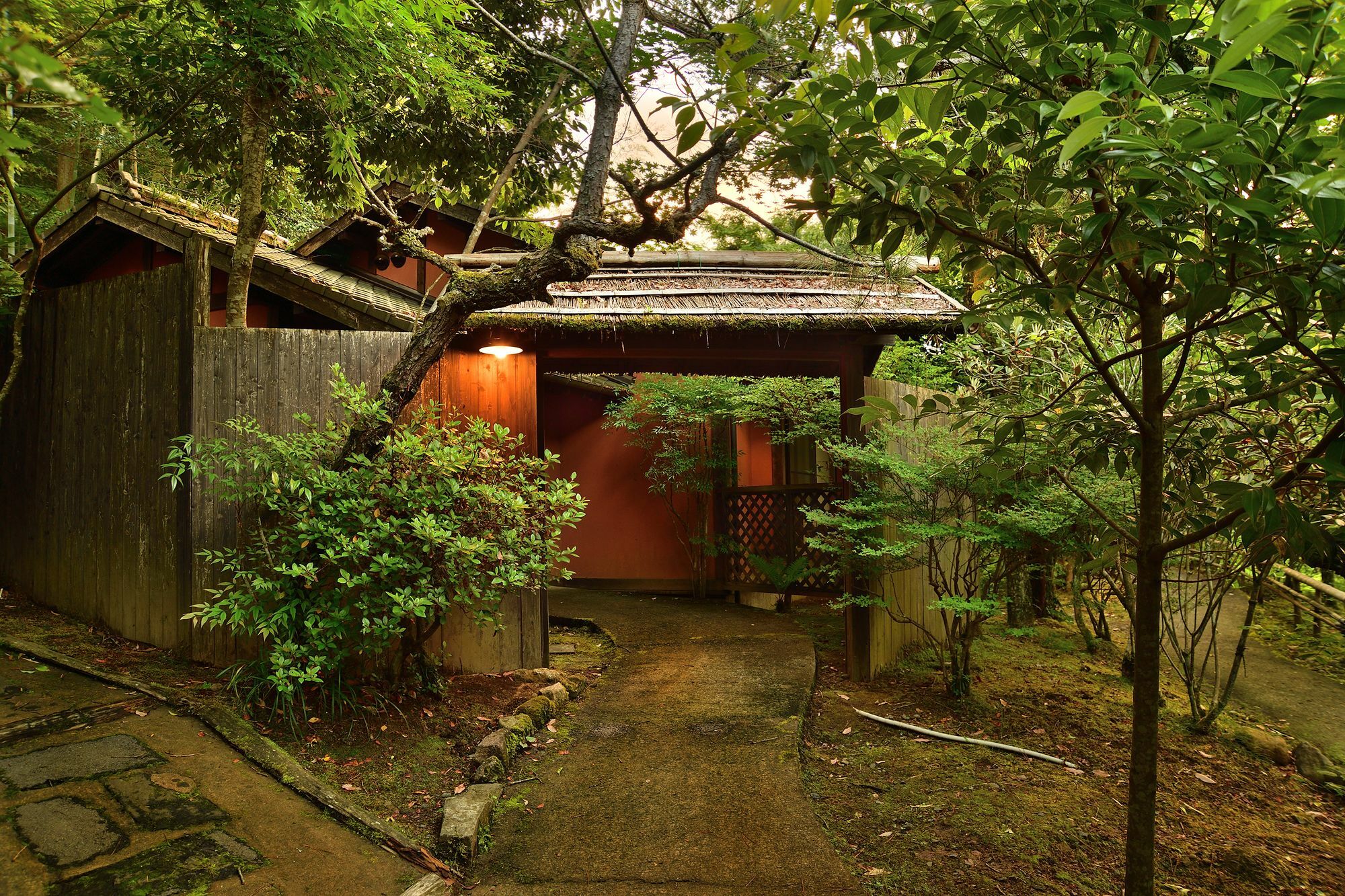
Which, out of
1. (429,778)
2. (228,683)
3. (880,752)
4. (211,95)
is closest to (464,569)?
(429,778)

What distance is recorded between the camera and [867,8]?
161 cm

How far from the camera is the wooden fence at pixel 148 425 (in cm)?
450

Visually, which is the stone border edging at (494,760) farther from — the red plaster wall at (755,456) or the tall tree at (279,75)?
the red plaster wall at (755,456)

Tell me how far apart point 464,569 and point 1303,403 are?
12.9ft

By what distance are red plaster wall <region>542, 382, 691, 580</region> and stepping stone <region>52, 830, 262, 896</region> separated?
755cm

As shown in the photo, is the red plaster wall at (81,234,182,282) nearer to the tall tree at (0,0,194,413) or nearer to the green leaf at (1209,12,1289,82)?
the tall tree at (0,0,194,413)

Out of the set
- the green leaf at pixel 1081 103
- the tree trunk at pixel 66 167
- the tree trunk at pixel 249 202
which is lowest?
the green leaf at pixel 1081 103

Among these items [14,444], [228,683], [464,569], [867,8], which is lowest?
[228,683]

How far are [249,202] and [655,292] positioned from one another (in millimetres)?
3195

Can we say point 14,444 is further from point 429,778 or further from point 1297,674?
point 1297,674

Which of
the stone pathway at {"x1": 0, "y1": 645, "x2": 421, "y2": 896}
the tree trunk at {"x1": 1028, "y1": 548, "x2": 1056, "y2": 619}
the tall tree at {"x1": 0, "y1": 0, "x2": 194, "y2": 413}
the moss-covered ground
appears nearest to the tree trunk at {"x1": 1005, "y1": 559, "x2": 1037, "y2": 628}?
the tree trunk at {"x1": 1028, "y1": 548, "x2": 1056, "y2": 619}

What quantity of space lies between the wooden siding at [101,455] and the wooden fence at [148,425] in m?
0.01

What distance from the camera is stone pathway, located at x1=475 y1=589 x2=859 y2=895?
10.0ft

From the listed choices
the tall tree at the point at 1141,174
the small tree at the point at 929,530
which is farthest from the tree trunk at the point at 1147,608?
the small tree at the point at 929,530
